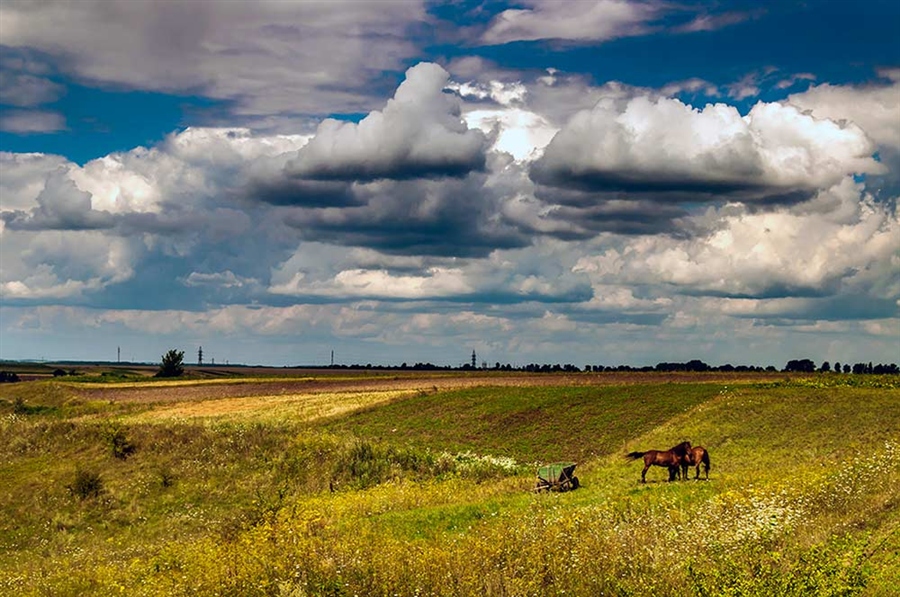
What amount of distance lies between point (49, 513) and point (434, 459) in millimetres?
21766

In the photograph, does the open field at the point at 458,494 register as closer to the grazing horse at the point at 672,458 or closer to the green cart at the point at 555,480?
the grazing horse at the point at 672,458

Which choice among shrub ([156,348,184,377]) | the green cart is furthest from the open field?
shrub ([156,348,184,377])

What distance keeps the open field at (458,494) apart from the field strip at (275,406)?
59 centimetres

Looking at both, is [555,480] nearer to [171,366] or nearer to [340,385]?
[340,385]

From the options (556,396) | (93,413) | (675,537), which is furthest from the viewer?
(93,413)

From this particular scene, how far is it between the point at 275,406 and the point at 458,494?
162 feet

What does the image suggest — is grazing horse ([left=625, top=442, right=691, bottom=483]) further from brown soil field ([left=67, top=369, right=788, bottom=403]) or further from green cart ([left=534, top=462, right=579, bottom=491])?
brown soil field ([left=67, top=369, right=788, bottom=403])

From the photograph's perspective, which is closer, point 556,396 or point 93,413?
point 556,396

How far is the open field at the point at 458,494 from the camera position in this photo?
59.1ft

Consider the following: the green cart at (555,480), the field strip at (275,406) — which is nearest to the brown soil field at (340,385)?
the field strip at (275,406)

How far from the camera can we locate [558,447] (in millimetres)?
52438

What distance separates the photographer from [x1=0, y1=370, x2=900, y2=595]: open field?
18.0 metres

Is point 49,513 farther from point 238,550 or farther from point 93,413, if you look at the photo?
point 93,413

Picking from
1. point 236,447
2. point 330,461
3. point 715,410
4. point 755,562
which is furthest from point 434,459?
point 755,562
